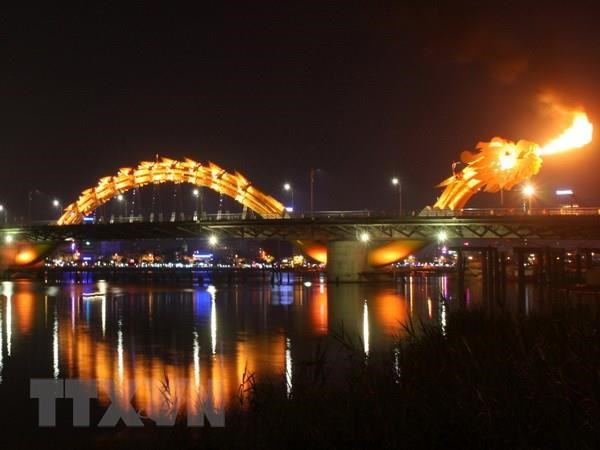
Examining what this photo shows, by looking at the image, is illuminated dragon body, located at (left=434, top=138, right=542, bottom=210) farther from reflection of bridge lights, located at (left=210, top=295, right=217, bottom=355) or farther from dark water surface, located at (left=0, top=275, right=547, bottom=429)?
reflection of bridge lights, located at (left=210, top=295, right=217, bottom=355)

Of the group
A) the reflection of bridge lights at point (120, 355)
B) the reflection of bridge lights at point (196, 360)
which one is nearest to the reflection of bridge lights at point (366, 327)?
the reflection of bridge lights at point (196, 360)

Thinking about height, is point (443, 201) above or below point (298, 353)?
above

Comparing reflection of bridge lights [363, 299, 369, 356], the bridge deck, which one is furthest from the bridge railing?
reflection of bridge lights [363, 299, 369, 356]

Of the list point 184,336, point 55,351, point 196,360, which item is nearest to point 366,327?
point 184,336

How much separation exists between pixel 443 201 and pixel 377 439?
281 ft

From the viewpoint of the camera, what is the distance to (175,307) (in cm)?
5894

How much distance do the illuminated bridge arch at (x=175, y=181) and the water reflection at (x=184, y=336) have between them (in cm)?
4324

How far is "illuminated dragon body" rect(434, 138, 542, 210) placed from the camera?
291 feet

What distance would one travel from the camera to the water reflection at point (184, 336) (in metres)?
25.0

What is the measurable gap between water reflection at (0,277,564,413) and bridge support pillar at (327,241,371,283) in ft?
79.7

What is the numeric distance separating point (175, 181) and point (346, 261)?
38164 millimetres

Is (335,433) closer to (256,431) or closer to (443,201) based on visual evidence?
(256,431)

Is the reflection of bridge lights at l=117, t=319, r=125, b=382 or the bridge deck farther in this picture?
the bridge deck

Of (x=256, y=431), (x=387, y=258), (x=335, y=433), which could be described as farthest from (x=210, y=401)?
(x=387, y=258)
